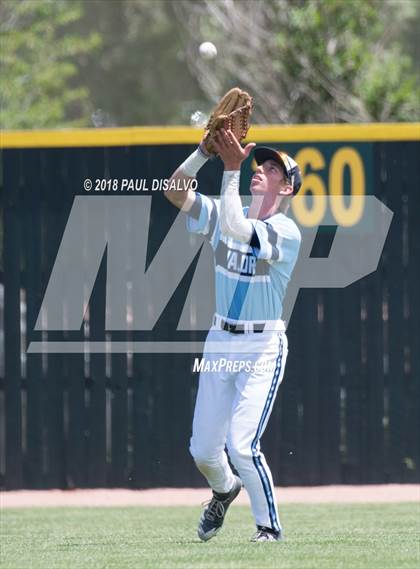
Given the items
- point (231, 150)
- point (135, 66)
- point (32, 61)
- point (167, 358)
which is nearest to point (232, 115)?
point (231, 150)

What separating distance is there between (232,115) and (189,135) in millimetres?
3357

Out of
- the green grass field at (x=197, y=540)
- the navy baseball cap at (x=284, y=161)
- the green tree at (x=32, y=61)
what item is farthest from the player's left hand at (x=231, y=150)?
the green tree at (x=32, y=61)

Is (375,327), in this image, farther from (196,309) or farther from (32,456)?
(32,456)

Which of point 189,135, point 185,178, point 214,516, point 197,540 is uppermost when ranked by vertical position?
point 189,135

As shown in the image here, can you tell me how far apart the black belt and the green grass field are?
104 centimetres

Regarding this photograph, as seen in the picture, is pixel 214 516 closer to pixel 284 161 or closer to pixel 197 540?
pixel 197 540

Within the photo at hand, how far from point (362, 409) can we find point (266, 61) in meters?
11.1

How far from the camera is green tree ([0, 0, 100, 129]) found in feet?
→ 69.8

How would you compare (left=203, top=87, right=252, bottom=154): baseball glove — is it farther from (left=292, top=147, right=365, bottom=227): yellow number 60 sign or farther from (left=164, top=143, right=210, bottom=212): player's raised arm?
(left=292, top=147, right=365, bottom=227): yellow number 60 sign

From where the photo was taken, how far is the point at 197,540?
23.0ft

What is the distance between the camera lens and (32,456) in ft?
33.3

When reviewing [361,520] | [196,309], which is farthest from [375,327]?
[361,520]

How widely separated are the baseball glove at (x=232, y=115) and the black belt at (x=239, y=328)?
86cm

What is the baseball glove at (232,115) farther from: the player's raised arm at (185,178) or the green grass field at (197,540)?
the green grass field at (197,540)
